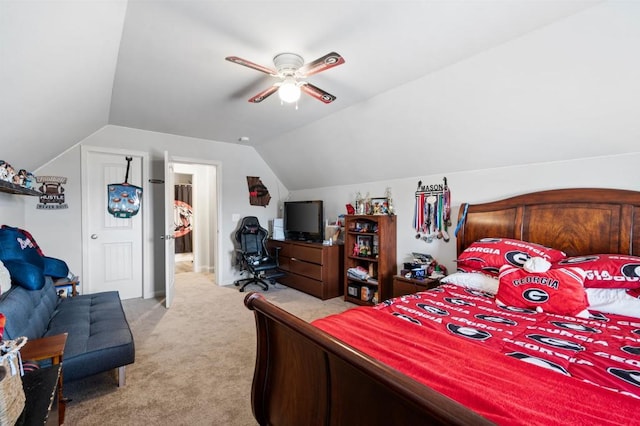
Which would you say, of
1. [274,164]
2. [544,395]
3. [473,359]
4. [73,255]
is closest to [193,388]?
[473,359]

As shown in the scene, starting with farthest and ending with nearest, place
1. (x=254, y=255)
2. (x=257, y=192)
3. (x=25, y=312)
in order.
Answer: (x=257, y=192) < (x=254, y=255) < (x=25, y=312)

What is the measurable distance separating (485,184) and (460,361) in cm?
236

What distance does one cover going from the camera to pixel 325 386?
1.18m

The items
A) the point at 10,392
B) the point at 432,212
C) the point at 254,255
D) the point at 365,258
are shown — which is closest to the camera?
the point at 10,392

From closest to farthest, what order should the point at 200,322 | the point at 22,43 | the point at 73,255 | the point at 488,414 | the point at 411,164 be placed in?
1. the point at 488,414
2. the point at 22,43
3. the point at 200,322
4. the point at 411,164
5. the point at 73,255

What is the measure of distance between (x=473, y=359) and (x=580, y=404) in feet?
1.17

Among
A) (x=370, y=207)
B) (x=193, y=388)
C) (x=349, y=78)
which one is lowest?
(x=193, y=388)

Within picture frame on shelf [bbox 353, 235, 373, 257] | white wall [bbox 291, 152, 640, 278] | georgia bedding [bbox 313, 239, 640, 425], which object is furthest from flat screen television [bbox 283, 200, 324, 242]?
georgia bedding [bbox 313, 239, 640, 425]

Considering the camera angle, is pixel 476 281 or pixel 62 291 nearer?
pixel 476 281

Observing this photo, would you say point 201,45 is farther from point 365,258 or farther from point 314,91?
point 365,258

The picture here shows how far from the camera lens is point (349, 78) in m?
2.67

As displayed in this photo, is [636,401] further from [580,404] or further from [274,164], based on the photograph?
[274,164]

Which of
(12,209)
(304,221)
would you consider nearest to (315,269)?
(304,221)

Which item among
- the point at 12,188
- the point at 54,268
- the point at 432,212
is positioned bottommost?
the point at 54,268
